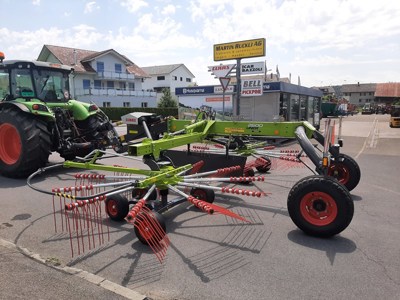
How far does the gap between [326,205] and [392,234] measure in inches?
39.6

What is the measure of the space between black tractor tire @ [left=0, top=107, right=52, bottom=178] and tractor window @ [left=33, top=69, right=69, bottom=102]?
3.27 ft

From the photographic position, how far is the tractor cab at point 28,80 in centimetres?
752

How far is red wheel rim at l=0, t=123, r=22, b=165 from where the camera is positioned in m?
7.18

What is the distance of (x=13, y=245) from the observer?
3676mm

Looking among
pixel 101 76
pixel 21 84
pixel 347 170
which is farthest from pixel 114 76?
pixel 347 170

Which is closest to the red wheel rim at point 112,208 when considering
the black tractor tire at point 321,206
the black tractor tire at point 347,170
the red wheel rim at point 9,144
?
the black tractor tire at point 321,206

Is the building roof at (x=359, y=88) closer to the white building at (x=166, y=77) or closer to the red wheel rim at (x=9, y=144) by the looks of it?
the white building at (x=166, y=77)

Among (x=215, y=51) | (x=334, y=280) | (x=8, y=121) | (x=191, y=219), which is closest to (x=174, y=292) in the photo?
(x=334, y=280)

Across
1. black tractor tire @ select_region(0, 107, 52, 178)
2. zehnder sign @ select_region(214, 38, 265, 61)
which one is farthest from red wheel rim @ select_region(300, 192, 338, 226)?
zehnder sign @ select_region(214, 38, 265, 61)

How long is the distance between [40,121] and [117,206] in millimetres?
3595

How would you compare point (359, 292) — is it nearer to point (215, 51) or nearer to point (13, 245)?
point (13, 245)

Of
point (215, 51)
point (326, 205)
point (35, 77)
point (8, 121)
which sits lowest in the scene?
point (326, 205)

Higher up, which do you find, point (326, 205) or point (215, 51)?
point (215, 51)

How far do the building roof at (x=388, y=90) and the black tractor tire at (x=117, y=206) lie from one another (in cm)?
8004
